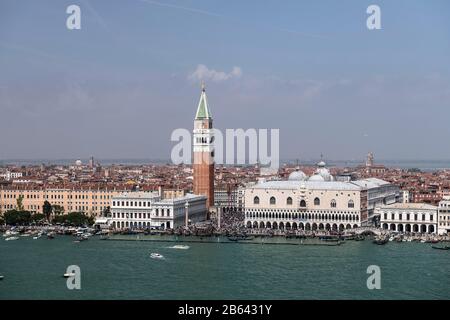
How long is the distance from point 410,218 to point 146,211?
4.26 m

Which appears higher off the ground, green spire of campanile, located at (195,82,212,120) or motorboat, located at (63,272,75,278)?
green spire of campanile, located at (195,82,212,120)

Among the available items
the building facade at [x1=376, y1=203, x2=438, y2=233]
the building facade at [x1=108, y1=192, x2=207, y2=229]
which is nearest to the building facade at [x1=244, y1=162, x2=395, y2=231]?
the building facade at [x1=376, y1=203, x2=438, y2=233]

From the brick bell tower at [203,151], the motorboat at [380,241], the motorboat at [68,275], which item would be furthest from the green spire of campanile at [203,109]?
the motorboat at [68,275]

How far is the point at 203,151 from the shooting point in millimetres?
14969

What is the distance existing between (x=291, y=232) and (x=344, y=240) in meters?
1.04

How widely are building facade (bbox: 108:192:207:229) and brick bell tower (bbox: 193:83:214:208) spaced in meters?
1.16

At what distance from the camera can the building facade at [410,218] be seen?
12898 millimetres

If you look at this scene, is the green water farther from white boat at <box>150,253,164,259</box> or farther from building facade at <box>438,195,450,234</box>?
building facade at <box>438,195,450,234</box>

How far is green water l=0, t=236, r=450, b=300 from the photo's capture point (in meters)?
7.56

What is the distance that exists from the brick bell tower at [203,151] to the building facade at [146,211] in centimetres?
116

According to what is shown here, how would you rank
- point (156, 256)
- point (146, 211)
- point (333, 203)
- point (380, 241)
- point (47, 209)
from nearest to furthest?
point (156, 256) → point (380, 241) → point (333, 203) → point (146, 211) → point (47, 209)

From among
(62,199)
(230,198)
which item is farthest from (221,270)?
(230,198)

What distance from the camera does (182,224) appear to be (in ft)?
45.3

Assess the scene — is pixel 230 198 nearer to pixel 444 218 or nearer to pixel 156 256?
pixel 444 218
